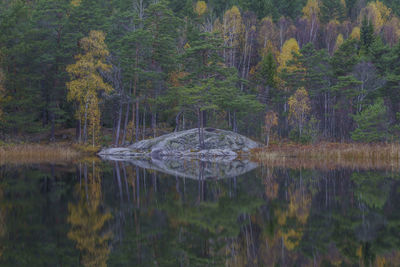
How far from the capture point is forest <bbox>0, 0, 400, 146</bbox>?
2934 centimetres

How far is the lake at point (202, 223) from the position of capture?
5.64 m

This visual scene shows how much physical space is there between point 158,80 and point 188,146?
6930mm

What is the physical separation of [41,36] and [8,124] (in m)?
8.09

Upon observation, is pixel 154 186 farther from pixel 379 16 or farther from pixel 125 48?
pixel 379 16

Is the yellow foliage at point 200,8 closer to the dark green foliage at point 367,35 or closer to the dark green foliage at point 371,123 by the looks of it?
the dark green foliage at point 367,35

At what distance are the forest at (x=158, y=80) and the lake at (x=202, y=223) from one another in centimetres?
1609

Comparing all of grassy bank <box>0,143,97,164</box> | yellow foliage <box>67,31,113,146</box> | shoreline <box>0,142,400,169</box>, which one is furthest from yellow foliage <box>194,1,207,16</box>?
grassy bank <box>0,143,97,164</box>

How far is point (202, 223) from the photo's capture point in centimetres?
752

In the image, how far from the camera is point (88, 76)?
1145 inches

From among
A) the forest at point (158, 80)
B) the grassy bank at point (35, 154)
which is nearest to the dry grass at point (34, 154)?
the grassy bank at point (35, 154)

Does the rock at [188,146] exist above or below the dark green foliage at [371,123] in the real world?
below

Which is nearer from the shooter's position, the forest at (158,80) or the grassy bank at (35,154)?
the grassy bank at (35,154)

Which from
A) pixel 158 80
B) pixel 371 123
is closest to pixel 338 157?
pixel 371 123

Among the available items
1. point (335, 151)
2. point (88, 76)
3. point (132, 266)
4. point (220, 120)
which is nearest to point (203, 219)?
point (132, 266)
